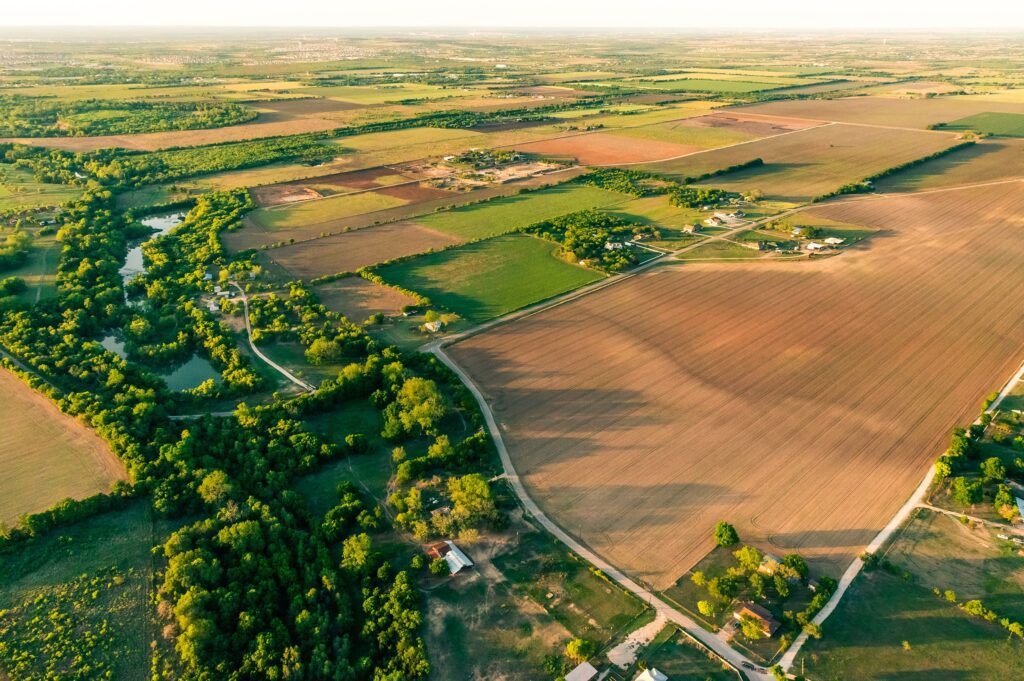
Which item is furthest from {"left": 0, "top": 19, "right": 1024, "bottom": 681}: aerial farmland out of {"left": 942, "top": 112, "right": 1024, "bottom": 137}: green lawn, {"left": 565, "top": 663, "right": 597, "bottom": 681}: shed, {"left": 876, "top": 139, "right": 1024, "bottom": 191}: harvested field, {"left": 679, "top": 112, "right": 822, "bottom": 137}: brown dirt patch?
{"left": 942, "top": 112, "right": 1024, "bottom": 137}: green lawn

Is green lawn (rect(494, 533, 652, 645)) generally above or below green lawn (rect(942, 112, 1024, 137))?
below

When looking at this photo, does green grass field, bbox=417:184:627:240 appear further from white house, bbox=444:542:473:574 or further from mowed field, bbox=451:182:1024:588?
white house, bbox=444:542:473:574

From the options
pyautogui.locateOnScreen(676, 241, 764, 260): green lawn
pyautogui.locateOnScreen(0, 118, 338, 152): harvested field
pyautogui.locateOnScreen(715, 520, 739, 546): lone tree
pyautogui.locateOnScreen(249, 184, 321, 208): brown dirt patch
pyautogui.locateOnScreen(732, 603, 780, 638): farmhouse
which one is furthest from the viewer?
pyautogui.locateOnScreen(0, 118, 338, 152): harvested field

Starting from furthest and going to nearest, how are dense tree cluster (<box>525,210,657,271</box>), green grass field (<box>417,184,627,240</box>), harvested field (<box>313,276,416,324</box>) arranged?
1. green grass field (<box>417,184,627,240</box>)
2. dense tree cluster (<box>525,210,657,271</box>)
3. harvested field (<box>313,276,416,324</box>)

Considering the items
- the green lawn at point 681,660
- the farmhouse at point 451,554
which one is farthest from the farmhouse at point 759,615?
the farmhouse at point 451,554

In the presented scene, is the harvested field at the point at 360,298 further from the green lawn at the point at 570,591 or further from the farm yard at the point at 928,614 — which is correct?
the farm yard at the point at 928,614

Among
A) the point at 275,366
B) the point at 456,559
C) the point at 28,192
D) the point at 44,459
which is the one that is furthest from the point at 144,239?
the point at 456,559

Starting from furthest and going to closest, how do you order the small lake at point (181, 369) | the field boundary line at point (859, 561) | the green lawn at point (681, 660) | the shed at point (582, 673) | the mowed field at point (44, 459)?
the small lake at point (181, 369)
the mowed field at point (44, 459)
the field boundary line at point (859, 561)
the green lawn at point (681, 660)
the shed at point (582, 673)
